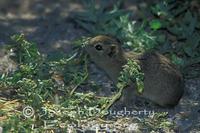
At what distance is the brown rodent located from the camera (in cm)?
649

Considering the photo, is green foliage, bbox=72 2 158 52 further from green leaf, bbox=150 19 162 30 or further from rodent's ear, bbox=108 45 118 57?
rodent's ear, bbox=108 45 118 57

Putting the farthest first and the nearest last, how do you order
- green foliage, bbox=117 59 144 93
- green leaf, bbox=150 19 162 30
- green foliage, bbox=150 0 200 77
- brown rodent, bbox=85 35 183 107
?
Answer: green leaf, bbox=150 19 162 30 < green foliage, bbox=150 0 200 77 < brown rodent, bbox=85 35 183 107 < green foliage, bbox=117 59 144 93

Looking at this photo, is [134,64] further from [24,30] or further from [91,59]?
[24,30]

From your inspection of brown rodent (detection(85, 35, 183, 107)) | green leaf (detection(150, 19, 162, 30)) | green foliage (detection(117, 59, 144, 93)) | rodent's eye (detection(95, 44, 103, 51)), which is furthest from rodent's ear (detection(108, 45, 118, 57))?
green leaf (detection(150, 19, 162, 30))

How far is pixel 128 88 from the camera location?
263 inches

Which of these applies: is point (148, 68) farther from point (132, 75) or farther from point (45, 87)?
point (45, 87)

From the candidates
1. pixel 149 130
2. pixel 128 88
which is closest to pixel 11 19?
pixel 128 88

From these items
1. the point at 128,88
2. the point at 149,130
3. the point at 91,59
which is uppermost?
the point at 91,59

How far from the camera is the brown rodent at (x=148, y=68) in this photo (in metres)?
6.49

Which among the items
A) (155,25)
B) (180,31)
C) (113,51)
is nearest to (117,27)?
(155,25)

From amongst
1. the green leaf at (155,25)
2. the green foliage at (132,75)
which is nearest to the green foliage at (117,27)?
the green leaf at (155,25)

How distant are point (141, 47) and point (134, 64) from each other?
4.29 feet

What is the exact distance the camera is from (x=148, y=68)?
261 inches

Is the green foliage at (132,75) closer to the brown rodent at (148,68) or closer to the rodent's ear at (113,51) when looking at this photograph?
the brown rodent at (148,68)
